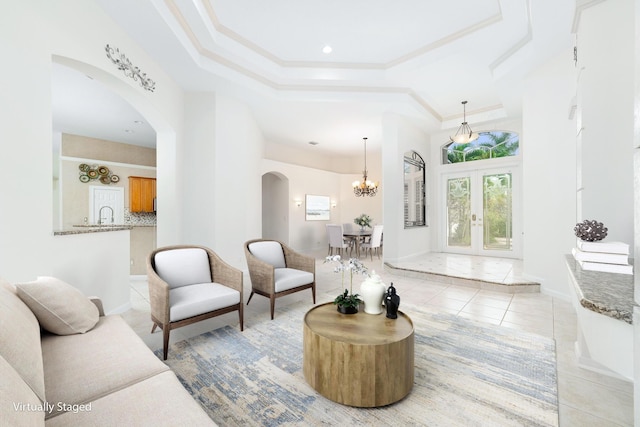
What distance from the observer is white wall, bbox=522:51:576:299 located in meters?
3.50

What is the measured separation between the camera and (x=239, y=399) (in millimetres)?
1706

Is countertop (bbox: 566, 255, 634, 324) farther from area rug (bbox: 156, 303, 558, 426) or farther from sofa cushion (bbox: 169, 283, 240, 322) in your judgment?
sofa cushion (bbox: 169, 283, 240, 322)

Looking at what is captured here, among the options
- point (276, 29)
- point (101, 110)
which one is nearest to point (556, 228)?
point (276, 29)

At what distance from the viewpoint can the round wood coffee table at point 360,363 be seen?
160 cm

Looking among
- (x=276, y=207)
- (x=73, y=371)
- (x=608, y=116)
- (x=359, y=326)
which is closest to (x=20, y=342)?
(x=73, y=371)

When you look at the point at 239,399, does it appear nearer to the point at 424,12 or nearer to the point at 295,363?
the point at 295,363

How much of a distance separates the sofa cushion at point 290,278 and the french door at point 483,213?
486 centimetres

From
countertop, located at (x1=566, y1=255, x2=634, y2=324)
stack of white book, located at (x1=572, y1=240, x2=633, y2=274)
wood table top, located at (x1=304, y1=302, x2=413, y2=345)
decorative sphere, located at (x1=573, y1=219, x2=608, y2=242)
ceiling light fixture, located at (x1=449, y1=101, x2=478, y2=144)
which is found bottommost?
wood table top, located at (x1=304, y1=302, x2=413, y2=345)

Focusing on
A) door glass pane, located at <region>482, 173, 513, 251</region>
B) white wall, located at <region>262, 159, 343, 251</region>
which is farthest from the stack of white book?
white wall, located at <region>262, 159, 343, 251</region>

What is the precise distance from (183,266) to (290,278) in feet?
3.76

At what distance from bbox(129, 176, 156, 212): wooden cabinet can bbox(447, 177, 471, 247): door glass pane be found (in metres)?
7.61

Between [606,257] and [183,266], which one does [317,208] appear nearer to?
[183,266]

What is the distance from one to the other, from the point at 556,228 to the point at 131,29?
577cm

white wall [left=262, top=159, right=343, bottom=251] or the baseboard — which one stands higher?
white wall [left=262, top=159, right=343, bottom=251]
